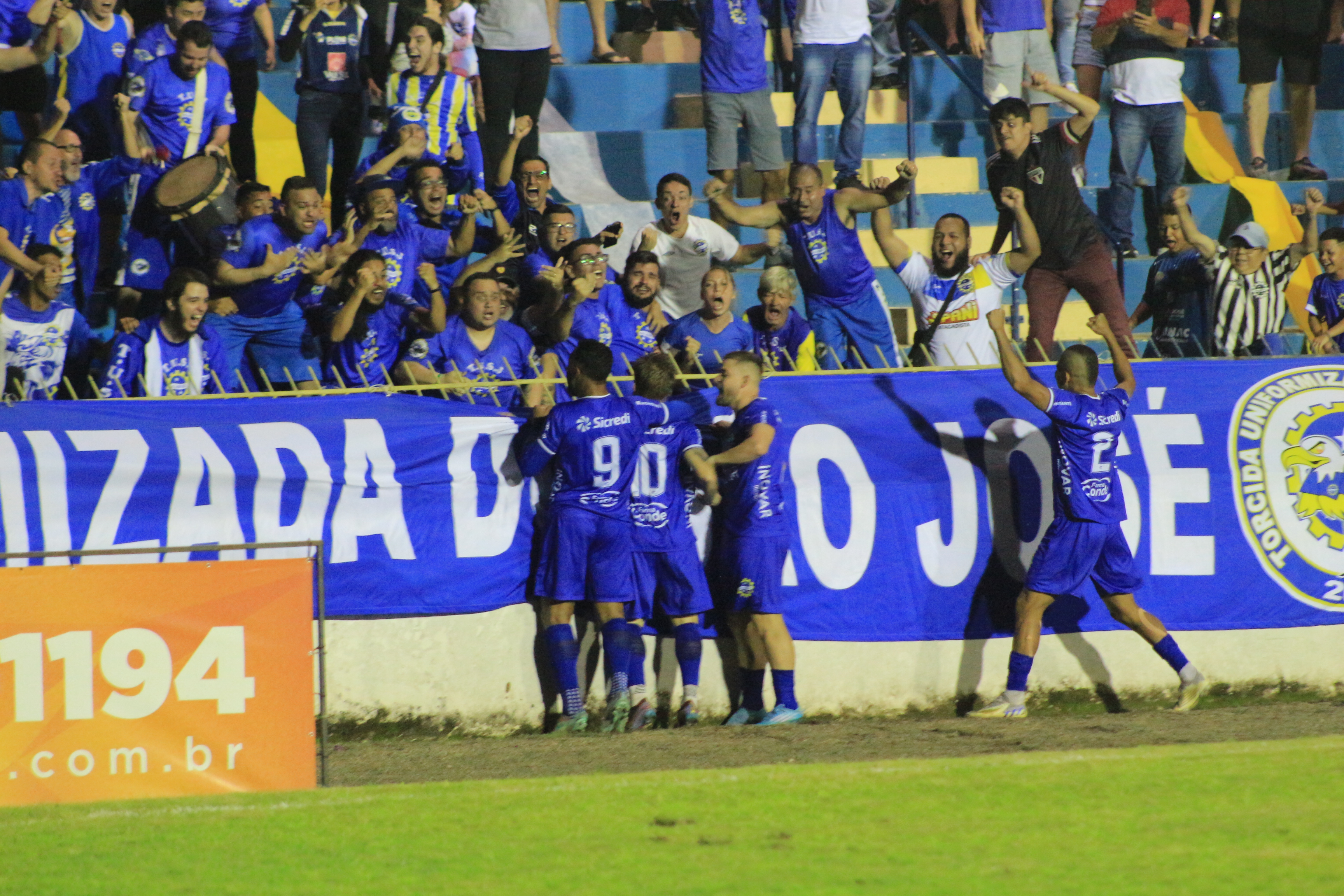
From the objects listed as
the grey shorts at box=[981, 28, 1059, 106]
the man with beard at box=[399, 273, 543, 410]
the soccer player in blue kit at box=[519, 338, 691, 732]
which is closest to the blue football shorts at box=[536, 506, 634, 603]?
the soccer player in blue kit at box=[519, 338, 691, 732]

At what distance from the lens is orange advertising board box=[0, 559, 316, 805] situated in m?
6.15

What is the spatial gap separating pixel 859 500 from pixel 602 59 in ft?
24.2

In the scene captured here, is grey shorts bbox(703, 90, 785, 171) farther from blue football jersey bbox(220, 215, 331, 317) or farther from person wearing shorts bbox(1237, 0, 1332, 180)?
person wearing shorts bbox(1237, 0, 1332, 180)

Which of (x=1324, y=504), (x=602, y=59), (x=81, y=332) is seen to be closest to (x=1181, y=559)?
(x=1324, y=504)

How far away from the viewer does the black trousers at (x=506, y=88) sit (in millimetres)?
11812

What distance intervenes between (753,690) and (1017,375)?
2174 mm

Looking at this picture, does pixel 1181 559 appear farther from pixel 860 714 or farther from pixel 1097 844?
pixel 1097 844

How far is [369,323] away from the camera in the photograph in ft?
29.5

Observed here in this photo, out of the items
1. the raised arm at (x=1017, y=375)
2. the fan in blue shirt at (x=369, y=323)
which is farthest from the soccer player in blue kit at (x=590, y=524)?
the raised arm at (x=1017, y=375)

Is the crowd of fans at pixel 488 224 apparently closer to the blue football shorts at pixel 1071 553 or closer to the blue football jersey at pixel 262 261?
the blue football jersey at pixel 262 261

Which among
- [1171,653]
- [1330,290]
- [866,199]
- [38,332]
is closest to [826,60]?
[866,199]

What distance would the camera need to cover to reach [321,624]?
6480 millimetres

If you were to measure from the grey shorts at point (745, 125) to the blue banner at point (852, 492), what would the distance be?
3858mm

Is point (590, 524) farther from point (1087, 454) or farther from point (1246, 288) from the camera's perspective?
point (1246, 288)
